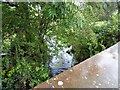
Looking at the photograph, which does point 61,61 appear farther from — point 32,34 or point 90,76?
point 90,76

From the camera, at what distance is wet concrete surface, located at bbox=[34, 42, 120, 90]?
4.46 ft

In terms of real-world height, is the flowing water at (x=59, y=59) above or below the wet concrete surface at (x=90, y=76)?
above

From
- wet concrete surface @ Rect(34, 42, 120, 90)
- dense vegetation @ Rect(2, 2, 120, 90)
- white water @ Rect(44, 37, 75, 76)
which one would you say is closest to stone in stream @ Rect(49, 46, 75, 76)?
white water @ Rect(44, 37, 75, 76)

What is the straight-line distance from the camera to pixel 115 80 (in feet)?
4.78

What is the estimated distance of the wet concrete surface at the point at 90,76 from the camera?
136cm

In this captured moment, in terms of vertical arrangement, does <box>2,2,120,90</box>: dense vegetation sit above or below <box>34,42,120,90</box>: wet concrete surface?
above

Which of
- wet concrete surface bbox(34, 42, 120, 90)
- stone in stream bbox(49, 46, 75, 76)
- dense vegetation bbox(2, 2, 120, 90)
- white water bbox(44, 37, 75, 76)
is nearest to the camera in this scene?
wet concrete surface bbox(34, 42, 120, 90)

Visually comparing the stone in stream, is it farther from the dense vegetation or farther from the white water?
the dense vegetation

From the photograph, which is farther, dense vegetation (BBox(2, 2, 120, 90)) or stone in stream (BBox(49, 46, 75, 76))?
stone in stream (BBox(49, 46, 75, 76))

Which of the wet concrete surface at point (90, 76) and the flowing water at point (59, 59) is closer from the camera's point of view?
the wet concrete surface at point (90, 76)

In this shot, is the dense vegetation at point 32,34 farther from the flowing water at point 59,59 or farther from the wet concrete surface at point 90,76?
the wet concrete surface at point 90,76

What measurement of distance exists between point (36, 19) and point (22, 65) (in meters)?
0.42

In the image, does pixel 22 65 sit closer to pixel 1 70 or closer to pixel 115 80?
pixel 1 70

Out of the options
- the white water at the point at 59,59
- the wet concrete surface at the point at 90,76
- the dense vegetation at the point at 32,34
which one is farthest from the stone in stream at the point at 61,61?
the wet concrete surface at the point at 90,76
